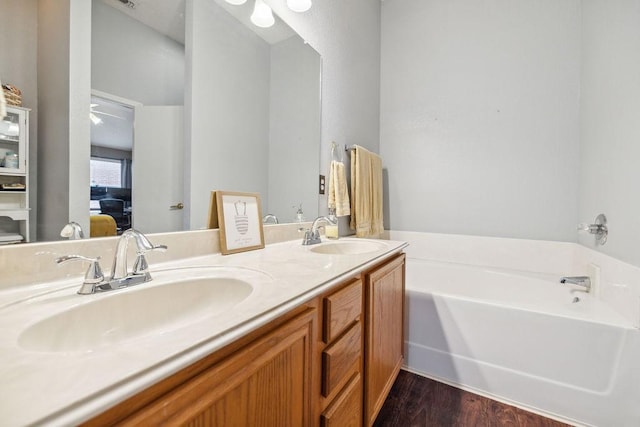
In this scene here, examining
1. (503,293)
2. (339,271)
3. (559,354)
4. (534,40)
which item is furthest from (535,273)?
(339,271)

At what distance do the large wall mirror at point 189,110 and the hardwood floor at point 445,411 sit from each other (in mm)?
1124

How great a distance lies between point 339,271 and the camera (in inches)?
33.5

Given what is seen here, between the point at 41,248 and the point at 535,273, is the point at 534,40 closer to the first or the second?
the point at 535,273

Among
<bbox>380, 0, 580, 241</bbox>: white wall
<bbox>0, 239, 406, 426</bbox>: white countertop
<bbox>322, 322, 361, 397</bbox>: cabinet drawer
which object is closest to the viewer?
<bbox>0, 239, 406, 426</bbox>: white countertop

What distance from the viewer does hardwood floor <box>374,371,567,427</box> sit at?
1328 mm

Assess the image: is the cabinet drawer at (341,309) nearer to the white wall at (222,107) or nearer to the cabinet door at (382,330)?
the cabinet door at (382,330)

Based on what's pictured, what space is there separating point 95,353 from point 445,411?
1587 millimetres

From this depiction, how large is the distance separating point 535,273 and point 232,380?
2.27 m

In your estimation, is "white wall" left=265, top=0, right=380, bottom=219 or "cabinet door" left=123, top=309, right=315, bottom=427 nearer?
"cabinet door" left=123, top=309, right=315, bottom=427

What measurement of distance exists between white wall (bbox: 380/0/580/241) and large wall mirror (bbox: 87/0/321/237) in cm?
130

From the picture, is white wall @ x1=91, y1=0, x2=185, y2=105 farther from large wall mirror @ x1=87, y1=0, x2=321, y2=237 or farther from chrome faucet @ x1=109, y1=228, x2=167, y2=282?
chrome faucet @ x1=109, y1=228, x2=167, y2=282

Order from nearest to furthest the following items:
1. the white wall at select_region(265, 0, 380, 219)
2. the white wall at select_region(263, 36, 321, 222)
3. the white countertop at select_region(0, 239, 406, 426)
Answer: the white countertop at select_region(0, 239, 406, 426) < the white wall at select_region(263, 36, 321, 222) < the white wall at select_region(265, 0, 380, 219)

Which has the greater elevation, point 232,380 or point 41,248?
point 41,248

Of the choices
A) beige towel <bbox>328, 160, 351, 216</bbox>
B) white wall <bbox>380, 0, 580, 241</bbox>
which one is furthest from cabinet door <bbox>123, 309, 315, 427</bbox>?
white wall <bbox>380, 0, 580, 241</bbox>
